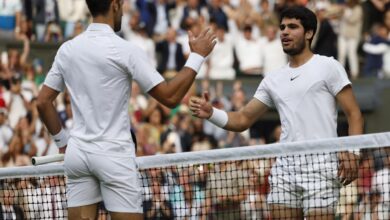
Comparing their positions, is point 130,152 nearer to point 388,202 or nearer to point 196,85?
point 388,202

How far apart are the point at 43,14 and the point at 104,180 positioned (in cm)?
1691

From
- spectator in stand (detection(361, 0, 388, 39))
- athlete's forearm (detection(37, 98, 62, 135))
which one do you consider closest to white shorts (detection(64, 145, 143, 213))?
athlete's forearm (detection(37, 98, 62, 135))

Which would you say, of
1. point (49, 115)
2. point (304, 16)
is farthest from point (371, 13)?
point (49, 115)

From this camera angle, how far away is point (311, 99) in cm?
1073

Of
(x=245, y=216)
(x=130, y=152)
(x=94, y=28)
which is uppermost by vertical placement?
(x=94, y=28)

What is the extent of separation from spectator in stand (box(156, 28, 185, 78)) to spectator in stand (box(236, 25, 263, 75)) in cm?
118

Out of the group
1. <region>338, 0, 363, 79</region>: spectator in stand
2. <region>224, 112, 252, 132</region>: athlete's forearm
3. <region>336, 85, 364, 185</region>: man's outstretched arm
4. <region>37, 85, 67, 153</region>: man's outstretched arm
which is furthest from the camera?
<region>338, 0, 363, 79</region>: spectator in stand

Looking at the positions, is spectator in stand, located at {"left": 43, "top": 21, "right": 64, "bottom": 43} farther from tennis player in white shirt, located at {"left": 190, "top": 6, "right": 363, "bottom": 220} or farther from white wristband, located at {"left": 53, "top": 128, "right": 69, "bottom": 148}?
white wristband, located at {"left": 53, "top": 128, "right": 69, "bottom": 148}

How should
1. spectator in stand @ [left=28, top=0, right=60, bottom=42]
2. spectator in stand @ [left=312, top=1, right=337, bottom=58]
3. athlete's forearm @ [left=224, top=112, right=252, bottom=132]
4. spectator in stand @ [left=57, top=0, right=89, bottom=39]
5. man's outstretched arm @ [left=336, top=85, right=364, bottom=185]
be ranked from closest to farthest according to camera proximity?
man's outstretched arm @ [left=336, top=85, right=364, bottom=185] < athlete's forearm @ [left=224, top=112, right=252, bottom=132] < spectator in stand @ [left=312, top=1, right=337, bottom=58] < spectator in stand @ [left=57, top=0, right=89, bottom=39] < spectator in stand @ [left=28, top=0, right=60, bottom=42]

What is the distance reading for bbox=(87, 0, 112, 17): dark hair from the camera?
9.73 meters

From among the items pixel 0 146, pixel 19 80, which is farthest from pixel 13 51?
pixel 0 146

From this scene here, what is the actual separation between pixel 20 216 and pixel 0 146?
7993mm

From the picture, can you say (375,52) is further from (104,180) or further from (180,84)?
(104,180)

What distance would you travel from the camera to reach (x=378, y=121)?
2555 centimetres
